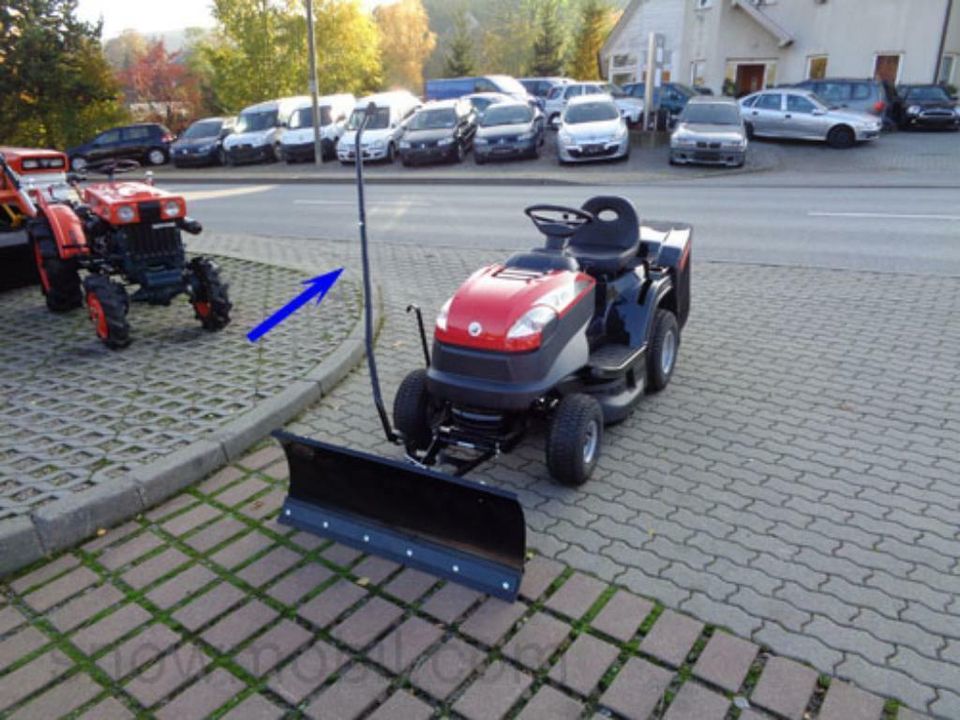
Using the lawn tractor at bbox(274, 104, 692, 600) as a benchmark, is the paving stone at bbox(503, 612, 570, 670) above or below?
below

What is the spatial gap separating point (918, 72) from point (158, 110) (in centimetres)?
3847

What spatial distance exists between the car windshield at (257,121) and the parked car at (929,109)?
21.3m

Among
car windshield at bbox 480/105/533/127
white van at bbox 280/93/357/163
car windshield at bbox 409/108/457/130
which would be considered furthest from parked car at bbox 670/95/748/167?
white van at bbox 280/93/357/163

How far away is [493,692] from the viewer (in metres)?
2.76

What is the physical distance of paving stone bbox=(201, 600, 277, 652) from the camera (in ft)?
10.0

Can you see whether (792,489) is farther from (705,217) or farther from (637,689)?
(705,217)

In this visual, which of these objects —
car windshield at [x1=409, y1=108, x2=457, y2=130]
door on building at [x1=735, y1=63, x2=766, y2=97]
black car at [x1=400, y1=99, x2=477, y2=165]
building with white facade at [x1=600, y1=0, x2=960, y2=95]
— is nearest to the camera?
black car at [x1=400, y1=99, x2=477, y2=165]

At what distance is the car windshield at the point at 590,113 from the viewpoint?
20078 mm

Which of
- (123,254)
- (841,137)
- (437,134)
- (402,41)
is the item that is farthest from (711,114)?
(402,41)

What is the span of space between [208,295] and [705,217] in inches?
346

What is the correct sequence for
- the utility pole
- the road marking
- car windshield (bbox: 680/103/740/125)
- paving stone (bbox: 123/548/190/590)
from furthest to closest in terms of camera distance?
the utility pole, car windshield (bbox: 680/103/740/125), the road marking, paving stone (bbox: 123/548/190/590)

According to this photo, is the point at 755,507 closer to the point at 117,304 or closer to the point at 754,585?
the point at 754,585

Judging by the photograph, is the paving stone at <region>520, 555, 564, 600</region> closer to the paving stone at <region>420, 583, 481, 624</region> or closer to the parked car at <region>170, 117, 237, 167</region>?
the paving stone at <region>420, 583, 481, 624</region>

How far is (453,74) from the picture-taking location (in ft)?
164
